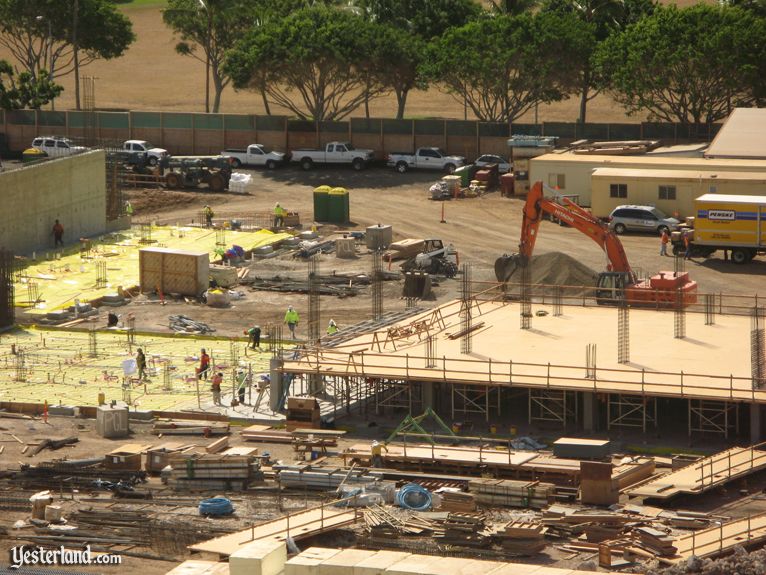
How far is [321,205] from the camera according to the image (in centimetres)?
7206

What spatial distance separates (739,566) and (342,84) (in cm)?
6366

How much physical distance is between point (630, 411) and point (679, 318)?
7.46 metres

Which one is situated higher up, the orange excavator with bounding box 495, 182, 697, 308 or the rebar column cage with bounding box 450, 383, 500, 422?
the orange excavator with bounding box 495, 182, 697, 308

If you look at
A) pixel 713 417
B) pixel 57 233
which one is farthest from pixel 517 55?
pixel 713 417

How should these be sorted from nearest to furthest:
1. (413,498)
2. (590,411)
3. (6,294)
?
(413,498) → (590,411) → (6,294)

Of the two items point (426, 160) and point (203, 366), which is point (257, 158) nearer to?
point (426, 160)

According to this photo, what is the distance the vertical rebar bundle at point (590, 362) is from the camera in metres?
41.4

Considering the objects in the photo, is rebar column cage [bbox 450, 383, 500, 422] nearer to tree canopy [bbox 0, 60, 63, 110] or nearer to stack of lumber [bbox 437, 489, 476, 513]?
stack of lumber [bbox 437, 489, 476, 513]

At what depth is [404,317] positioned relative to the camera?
50531 millimetres

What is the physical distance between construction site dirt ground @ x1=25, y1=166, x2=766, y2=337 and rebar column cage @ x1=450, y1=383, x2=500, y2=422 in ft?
36.1

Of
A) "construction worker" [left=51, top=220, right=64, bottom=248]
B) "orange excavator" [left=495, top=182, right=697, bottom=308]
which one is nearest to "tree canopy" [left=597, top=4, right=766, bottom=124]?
"orange excavator" [left=495, top=182, right=697, bottom=308]

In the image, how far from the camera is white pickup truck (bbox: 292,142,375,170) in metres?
85.6

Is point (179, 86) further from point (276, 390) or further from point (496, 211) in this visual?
point (276, 390)

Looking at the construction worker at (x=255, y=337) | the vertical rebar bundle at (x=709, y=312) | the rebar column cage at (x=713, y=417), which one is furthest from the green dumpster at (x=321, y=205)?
the rebar column cage at (x=713, y=417)
